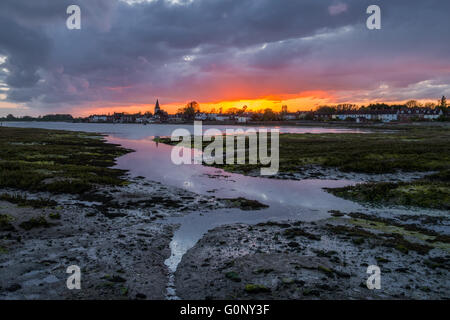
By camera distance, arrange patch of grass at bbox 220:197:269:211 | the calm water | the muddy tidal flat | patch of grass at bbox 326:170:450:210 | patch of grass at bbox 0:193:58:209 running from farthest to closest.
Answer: patch of grass at bbox 220:197:269:211
patch of grass at bbox 326:170:450:210
patch of grass at bbox 0:193:58:209
the calm water
the muddy tidal flat

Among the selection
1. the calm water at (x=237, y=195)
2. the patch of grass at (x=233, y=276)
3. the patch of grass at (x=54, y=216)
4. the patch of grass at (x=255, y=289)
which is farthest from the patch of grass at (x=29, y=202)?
the patch of grass at (x=255, y=289)

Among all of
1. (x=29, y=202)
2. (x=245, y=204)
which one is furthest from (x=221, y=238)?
(x=29, y=202)

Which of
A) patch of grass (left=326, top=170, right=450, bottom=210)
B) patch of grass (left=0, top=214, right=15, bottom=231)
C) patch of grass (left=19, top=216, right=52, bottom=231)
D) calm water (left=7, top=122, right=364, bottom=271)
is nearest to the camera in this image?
patch of grass (left=0, top=214, right=15, bottom=231)

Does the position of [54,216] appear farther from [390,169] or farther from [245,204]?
[390,169]

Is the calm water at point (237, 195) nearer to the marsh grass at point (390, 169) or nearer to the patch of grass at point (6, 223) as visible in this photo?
the marsh grass at point (390, 169)

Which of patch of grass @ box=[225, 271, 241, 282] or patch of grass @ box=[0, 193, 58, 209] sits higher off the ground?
patch of grass @ box=[0, 193, 58, 209]

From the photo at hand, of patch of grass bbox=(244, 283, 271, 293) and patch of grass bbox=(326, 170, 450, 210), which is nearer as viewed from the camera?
patch of grass bbox=(244, 283, 271, 293)

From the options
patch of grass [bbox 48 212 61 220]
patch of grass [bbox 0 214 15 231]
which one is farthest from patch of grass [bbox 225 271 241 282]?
patch of grass [bbox 0 214 15 231]

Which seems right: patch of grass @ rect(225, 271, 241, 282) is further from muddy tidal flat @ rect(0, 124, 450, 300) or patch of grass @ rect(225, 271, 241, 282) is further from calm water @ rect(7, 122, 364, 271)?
calm water @ rect(7, 122, 364, 271)

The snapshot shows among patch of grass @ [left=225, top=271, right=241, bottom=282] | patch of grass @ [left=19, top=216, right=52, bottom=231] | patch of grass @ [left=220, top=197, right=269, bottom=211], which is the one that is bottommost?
patch of grass @ [left=225, top=271, right=241, bottom=282]

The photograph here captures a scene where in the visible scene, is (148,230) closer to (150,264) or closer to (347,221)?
(150,264)

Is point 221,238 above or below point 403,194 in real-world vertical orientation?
below

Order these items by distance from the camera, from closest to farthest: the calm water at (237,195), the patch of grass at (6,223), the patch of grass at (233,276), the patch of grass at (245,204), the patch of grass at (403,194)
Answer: the patch of grass at (233,276)
the patch of grass at (6,223)
the calm water at (237,195)
the patch of grass at (403,194)
the patch of grass at (245,204)
